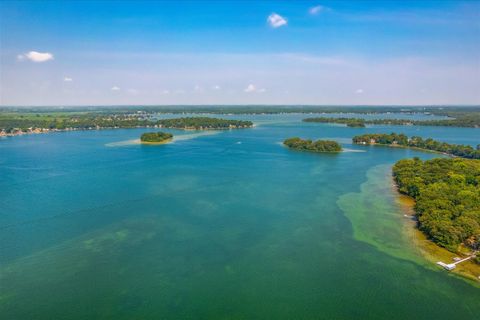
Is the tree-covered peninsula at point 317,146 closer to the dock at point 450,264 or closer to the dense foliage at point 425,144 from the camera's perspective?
the dense foliage at point 425,144

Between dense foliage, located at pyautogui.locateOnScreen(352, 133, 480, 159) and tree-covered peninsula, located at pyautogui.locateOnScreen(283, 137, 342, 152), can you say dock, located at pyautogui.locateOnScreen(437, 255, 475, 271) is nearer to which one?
tree-covered peninsula, located at pyautogui.locateOnScreen(283, 137, 342, 152)

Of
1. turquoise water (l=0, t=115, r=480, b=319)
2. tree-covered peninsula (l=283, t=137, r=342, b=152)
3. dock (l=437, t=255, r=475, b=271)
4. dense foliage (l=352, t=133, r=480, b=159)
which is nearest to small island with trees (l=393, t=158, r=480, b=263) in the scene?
dock (l=437, t=255, r=475, b=271)

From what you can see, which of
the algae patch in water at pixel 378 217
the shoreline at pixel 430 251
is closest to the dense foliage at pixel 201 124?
the algae patch in water at pixel 378 217

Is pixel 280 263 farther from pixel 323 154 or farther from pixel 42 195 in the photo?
pixel 323 154

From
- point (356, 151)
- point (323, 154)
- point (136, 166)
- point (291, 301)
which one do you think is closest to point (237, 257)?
point (291, 301)

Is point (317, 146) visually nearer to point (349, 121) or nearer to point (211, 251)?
point (211, 251)
